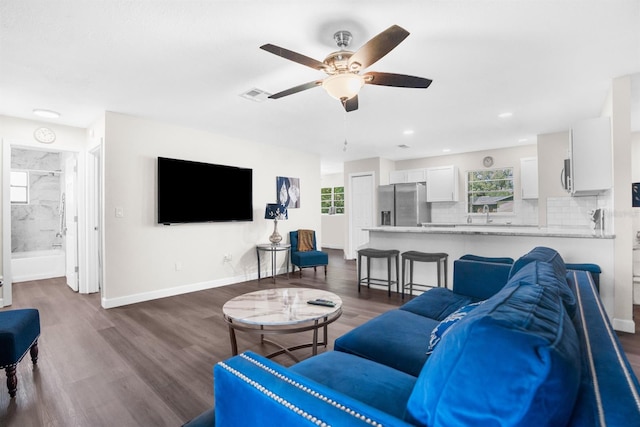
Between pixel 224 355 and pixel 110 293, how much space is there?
7.29ft

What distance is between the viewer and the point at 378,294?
174 inches

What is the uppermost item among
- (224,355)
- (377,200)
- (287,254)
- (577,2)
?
(577,2)

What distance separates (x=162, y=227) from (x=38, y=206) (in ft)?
12.6

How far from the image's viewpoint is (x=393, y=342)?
1701 millimetres

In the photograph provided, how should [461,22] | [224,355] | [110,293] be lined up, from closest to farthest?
1. [461,22]
2. [224,355]
3. [110,293]

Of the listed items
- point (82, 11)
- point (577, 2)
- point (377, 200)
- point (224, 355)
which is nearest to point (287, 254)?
point (377, 200)

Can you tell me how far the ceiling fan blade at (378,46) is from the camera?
1707mm

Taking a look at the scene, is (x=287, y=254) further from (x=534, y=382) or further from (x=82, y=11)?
(x=534, y=382)

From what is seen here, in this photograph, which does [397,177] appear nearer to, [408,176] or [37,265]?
[408,176]

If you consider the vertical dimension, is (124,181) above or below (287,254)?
above

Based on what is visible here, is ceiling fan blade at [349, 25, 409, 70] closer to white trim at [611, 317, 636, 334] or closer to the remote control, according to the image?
the remote control

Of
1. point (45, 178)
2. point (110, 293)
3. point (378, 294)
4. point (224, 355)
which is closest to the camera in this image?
point (224, 355)

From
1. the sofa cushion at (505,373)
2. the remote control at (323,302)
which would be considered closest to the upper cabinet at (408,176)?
the remote control at (323,302)

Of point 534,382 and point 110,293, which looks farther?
point 110,293
